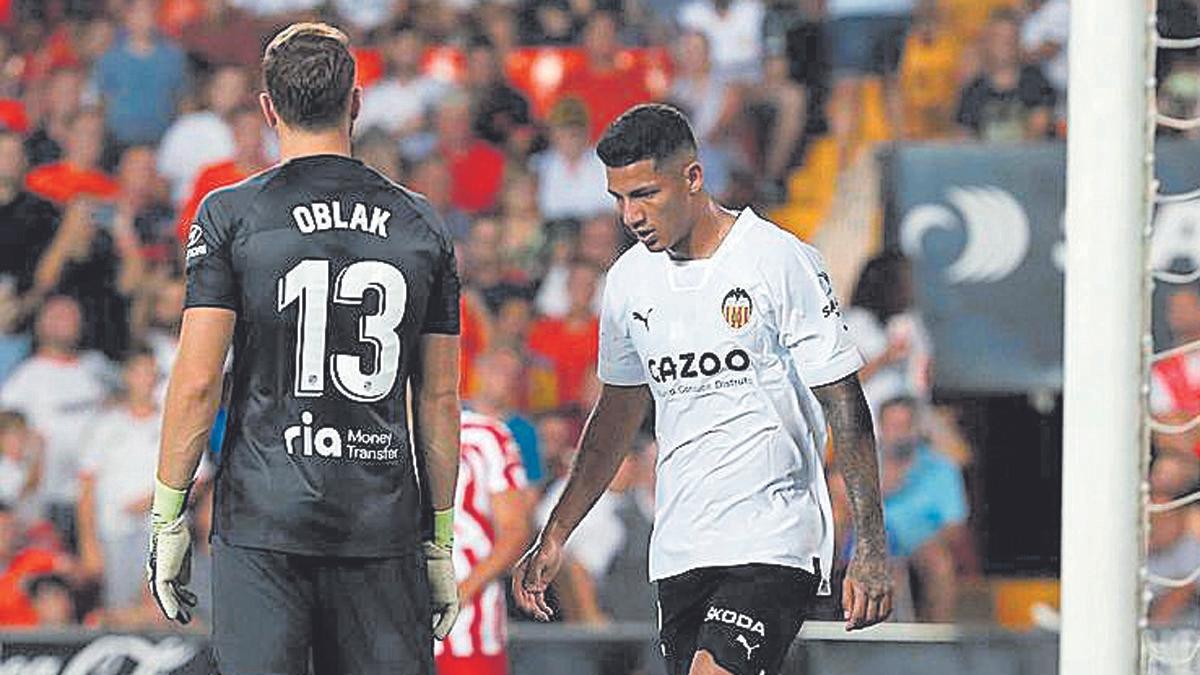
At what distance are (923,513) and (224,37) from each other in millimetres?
4923

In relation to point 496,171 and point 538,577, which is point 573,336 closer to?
point 496,171

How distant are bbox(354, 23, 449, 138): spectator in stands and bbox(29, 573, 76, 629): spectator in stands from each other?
3.05 m

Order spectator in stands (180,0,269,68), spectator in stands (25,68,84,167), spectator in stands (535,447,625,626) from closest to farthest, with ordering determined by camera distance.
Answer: spectator in stands (535,447,625,626), spectator in stands (25,68,84,167), spectator in stands (180,0,269,68)

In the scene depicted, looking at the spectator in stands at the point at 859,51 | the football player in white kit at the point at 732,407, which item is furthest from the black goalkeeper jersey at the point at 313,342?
the spectator in stands at the point at 859,51

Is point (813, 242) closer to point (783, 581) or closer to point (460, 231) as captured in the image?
point (460, 231)

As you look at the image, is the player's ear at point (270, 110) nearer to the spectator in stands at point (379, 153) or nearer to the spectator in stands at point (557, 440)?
the spectator in stands at point (557, 440)

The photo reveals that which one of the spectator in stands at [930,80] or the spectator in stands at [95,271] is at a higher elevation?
the spectator in stands at [930,80]

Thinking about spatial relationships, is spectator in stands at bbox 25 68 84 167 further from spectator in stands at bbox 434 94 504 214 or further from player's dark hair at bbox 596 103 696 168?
player's dark hair at bbox 596 103 696 168

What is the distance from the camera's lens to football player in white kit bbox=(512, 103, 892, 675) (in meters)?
5.56

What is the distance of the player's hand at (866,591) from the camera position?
5.36 metres

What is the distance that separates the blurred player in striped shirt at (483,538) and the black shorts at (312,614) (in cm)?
220

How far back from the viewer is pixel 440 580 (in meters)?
5.40

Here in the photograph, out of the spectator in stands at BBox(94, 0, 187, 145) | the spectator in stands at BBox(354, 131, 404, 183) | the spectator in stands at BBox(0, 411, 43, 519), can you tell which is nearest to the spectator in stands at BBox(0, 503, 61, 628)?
the spectator in stands at BBox(0, 411, 43, 519)

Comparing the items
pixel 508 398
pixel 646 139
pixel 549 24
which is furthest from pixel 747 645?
pixel 549 24
